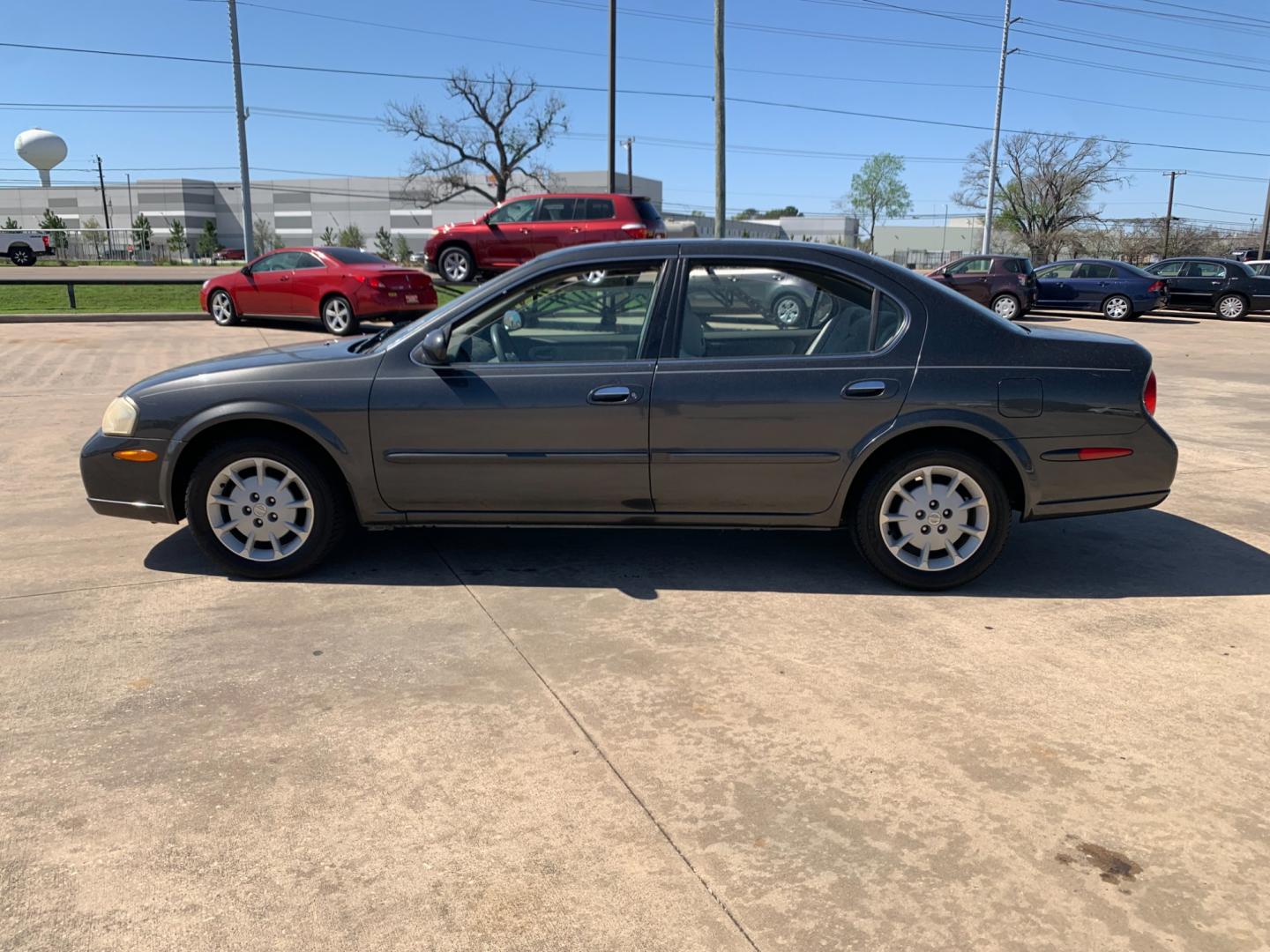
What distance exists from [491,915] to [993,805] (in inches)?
57.4

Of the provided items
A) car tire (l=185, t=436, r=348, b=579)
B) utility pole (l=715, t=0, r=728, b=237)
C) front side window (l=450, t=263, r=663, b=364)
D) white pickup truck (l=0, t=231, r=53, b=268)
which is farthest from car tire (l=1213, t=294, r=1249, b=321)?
white pickup truck (l=0, t=231, r=53, b=268)

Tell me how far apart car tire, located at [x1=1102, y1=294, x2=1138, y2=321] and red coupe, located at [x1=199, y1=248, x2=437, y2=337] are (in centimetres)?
1662

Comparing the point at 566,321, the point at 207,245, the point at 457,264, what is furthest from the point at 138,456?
the point at 207,245

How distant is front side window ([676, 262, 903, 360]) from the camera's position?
4.37 metres

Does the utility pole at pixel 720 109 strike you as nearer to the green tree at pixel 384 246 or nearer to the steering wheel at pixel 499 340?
the steering wheel at pixel 499 340

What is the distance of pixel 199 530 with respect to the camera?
14.7 feet

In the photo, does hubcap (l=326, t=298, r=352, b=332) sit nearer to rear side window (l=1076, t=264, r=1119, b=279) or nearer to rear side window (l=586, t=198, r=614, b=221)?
rear side window (l=586, t=198, r=614, b=221)

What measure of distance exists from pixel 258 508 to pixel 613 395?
1769mm

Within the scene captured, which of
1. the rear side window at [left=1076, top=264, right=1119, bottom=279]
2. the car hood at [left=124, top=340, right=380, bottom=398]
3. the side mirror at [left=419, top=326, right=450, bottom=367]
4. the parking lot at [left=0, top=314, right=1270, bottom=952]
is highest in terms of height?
the rear side window at [left=1076, top=264, right=1119, bottom=279]

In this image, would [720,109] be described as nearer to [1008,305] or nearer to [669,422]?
[1008,305]

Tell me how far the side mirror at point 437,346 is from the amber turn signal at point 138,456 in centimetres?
137

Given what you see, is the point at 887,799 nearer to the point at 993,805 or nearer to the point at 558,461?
the point at 993,805

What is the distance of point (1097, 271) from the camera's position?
2316 centimetres

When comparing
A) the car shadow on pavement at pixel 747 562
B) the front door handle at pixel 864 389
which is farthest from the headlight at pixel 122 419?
the front door handle at pixel 864 389
